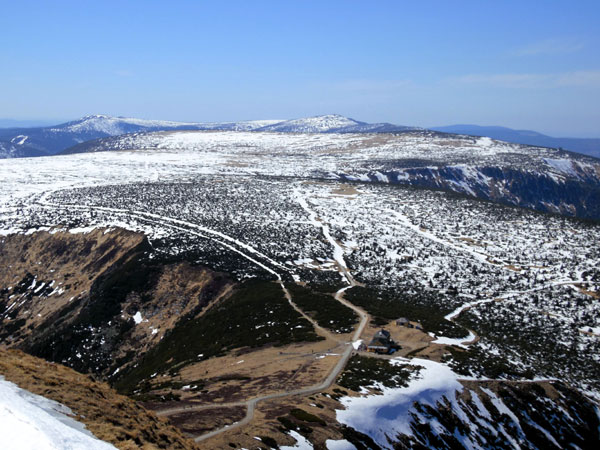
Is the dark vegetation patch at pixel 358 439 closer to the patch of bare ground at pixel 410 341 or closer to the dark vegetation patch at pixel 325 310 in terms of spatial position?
the patch of bare ground at pixel 410 341

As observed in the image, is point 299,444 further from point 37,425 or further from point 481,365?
point 481,365

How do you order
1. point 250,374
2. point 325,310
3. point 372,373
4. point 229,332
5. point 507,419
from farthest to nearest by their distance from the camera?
1. point 325,310
2. point 229,332
3. point 250,374
4. point 372,373
5. point 507,419

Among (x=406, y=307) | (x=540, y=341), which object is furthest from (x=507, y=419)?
(x=406, y=307)

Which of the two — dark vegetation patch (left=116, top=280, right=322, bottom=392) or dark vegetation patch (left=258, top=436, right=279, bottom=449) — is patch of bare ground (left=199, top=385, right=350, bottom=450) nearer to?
dark vegetation patch (left=258, top=436, right=279, bottom=449)

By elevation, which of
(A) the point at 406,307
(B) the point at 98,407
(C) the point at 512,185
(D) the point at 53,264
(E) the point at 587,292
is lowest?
A: (D) the point at 53,264

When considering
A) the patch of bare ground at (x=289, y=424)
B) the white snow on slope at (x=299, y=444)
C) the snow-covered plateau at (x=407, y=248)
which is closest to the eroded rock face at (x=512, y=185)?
the snow-covered plateau at (x=407, y=248)

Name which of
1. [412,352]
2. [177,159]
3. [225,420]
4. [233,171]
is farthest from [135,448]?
[177,159]
